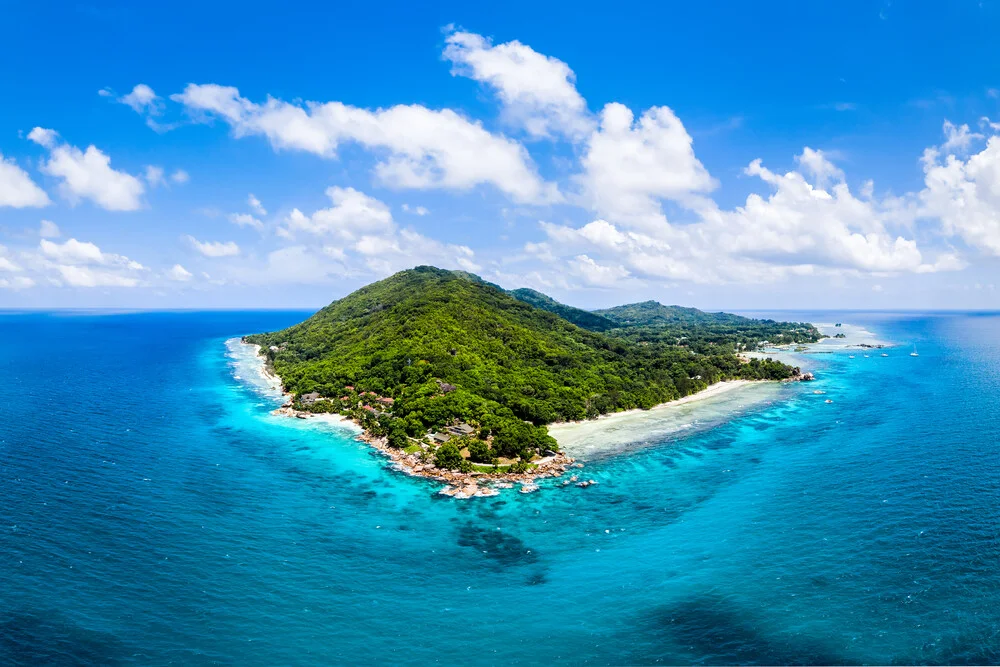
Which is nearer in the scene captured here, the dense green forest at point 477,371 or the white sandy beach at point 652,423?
the white sandy beach at point 652,423

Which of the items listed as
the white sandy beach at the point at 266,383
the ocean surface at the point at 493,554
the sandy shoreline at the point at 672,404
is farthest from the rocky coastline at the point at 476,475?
the white sandy beach at the point at 266,383

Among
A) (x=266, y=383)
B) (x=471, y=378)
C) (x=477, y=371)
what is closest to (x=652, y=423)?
(x=477, y=371)

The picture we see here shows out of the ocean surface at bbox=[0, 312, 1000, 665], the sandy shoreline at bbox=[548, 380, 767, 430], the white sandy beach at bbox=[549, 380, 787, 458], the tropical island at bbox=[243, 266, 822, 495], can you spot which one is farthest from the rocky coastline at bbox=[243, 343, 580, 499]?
the sandy shoreline at bbox=[548, 380, 767, 430]

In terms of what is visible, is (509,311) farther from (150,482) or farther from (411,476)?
(150,482)

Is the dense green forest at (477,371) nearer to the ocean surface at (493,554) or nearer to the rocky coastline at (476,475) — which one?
the rocky coastline at (476,475)

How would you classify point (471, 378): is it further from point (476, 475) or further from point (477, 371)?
point (476, 475)

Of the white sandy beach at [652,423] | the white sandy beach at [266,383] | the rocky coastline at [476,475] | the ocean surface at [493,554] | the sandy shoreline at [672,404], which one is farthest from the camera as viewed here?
the sandy shoreline at [672,404]
